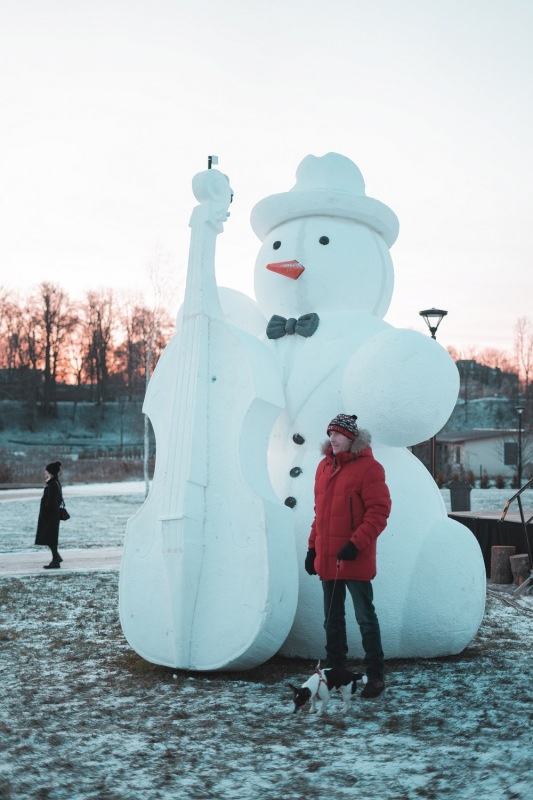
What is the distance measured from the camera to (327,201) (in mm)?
6023

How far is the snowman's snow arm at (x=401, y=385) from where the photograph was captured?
5.22 metres

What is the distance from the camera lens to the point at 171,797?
127 inches

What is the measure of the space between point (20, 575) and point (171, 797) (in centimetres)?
731

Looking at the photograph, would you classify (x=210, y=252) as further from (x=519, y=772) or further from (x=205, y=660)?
(x=519, y=772)

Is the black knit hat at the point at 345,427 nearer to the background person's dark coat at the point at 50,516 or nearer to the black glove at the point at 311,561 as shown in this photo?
the black glove at the point at 311,561

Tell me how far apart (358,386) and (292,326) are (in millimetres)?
843

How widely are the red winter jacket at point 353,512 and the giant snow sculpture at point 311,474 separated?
1.19 feet

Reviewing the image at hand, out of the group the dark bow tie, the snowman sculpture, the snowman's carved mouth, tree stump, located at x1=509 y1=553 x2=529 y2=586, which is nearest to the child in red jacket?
the snowman sculpture

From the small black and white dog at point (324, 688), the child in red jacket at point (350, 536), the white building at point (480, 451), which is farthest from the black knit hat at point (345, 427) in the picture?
the white building at point (480, 451)

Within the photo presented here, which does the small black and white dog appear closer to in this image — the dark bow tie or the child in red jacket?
the child in red jacket

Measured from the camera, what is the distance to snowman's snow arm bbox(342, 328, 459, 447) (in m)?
5.22

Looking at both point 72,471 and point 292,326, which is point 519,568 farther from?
point 72,471

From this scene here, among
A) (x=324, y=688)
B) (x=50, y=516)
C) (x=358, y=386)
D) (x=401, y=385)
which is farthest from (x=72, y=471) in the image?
(x=324, y=688)

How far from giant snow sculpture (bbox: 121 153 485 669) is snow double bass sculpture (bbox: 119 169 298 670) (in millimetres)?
12
